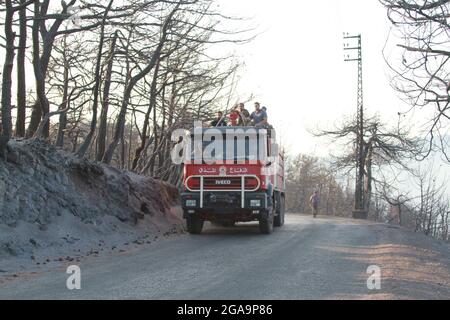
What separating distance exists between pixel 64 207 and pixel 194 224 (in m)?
4.30

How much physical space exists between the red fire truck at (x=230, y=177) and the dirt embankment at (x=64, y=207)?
182 centimetres

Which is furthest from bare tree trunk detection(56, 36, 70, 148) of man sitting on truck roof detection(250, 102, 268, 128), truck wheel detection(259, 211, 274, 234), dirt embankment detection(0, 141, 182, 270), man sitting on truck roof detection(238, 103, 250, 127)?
truck wheel detection(259, 211, 274, 234)

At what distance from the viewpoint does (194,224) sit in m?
17.0

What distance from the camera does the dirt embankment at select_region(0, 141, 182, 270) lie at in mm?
12180

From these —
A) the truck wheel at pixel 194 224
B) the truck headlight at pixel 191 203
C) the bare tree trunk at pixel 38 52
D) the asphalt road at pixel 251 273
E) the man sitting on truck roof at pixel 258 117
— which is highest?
the bare tree trunk at pixel 38 52

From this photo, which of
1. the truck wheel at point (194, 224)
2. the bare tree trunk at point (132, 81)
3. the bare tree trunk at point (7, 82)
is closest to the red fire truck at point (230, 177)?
the truck wheel at point (194, 224)

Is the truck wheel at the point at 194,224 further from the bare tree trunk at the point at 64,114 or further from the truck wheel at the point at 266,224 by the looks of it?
the bare tree trunk at the point at 64,114

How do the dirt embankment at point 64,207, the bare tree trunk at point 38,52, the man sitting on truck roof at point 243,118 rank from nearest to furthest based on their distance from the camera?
the dirt embankment at point 64,207 → the bare tree trunk at point 38,52 → the man sitting on truck roof at point 243,118

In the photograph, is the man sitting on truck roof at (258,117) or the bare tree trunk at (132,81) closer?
the man sitting on truck roof at (258,117)

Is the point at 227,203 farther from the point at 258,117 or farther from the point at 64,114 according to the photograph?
the point at 64,114

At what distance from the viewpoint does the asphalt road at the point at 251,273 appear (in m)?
8.02

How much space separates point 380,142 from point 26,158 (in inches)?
1438

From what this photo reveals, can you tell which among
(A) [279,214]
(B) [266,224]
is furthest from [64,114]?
(A) [279,214]
